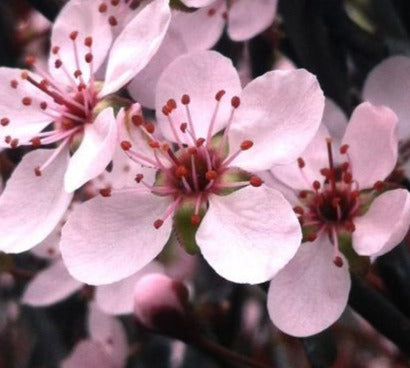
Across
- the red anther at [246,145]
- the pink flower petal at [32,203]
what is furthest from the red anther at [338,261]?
the pink flower petal at [32,203]

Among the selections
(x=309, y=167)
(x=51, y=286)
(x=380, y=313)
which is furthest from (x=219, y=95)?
(x=51, y=286)

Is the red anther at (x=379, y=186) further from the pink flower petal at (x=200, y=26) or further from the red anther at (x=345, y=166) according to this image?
the pink flower petal at (x=200, y=26)

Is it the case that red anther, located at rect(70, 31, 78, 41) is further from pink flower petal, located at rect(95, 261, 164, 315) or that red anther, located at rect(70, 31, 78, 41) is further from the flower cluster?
pink flower petal, located at rect(95, 261, 164, 315)

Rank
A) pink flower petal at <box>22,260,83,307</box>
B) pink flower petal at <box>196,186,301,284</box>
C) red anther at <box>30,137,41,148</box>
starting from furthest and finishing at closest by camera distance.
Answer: pink flower petal at <box>22,260,83,307</box> < red anther at <box>30,137,41,148</box> < pink flower petal at <box>196,186,301,284</box>

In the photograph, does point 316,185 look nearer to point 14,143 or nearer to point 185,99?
point 185,99

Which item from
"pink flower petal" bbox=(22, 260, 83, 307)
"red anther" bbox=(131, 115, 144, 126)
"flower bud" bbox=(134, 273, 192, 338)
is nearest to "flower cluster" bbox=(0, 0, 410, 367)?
"red anther" bbox=(131, 115, 144, 126)
